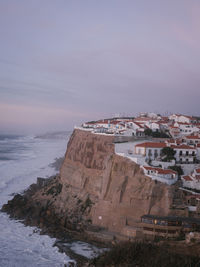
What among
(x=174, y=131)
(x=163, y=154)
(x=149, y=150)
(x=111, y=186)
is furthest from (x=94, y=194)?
(x=174, y=131)

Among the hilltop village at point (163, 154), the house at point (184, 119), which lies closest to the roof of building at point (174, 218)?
the hilltop village at point (163, 154)

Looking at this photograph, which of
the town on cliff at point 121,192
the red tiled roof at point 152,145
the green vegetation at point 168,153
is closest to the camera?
the town on cliff at point 121,192

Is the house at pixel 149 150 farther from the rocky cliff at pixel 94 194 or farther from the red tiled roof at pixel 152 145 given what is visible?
the rocky cliff at pixel 94 194

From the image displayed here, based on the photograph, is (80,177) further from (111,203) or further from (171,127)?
(171,127)

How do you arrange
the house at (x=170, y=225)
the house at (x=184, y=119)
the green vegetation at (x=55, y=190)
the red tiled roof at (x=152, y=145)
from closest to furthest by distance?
the house at (x=170, y=225) < the red tiled roof at (x=152, y=145) < the green vegetation at (x=55, y=190) < the house at (x=184, y=119)

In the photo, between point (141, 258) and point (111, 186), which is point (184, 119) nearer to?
point (111, 186)

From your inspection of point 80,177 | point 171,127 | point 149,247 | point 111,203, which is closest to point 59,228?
point 111,203
